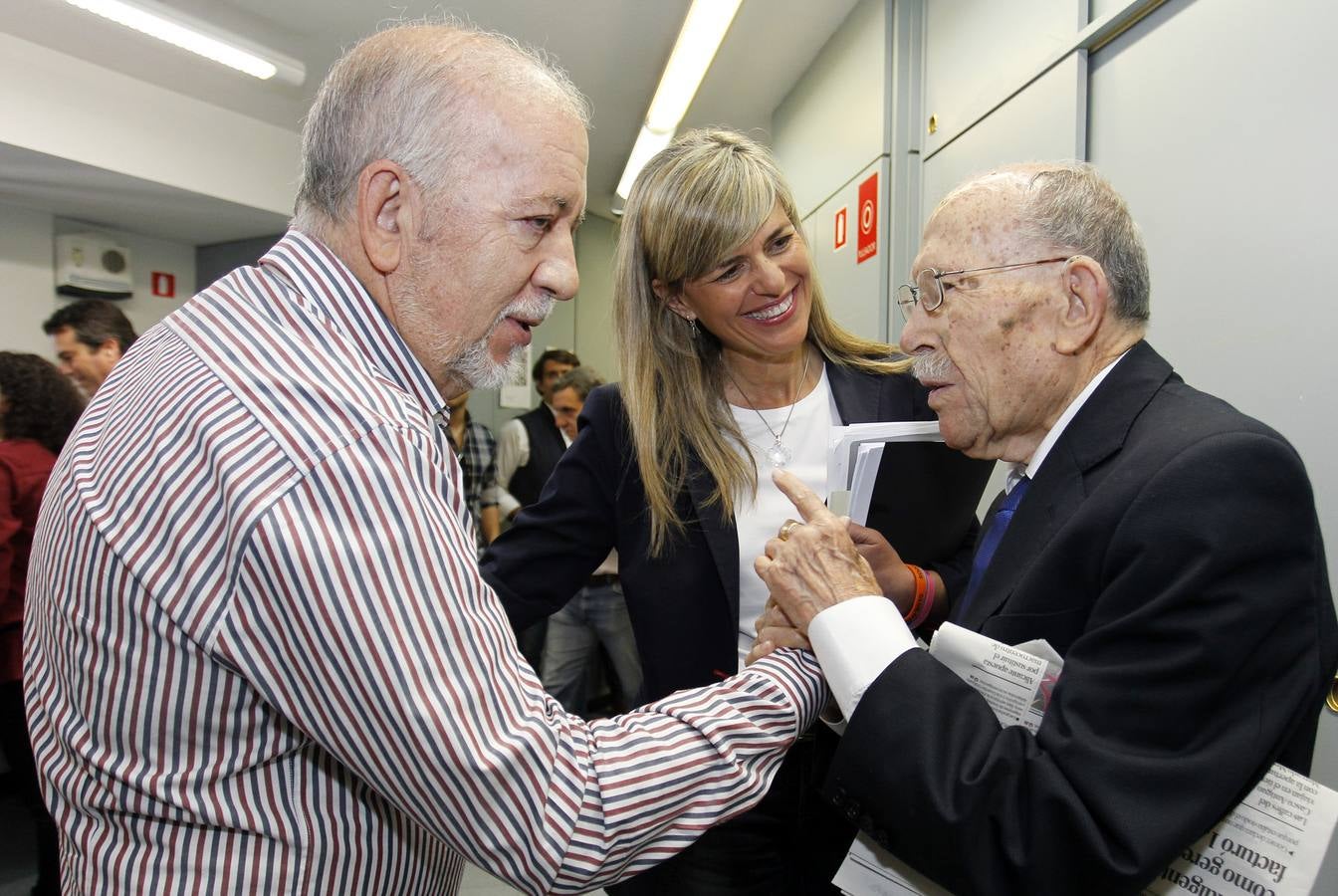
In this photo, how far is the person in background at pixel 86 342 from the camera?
137 inches

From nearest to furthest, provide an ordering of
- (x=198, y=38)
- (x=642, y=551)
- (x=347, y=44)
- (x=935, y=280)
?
(x=935, y=280)
(x=642, y=551)
(x=198, y=38)
(x=347, y=44)

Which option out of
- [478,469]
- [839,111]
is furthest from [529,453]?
[839,111]

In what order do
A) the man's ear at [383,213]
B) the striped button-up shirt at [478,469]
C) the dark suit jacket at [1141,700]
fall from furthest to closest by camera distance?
the striped button-up shirt at [478,469], the man's ear at [383,213], the dark suit jacket at [1141,700]

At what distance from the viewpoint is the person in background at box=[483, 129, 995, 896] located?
1467mm

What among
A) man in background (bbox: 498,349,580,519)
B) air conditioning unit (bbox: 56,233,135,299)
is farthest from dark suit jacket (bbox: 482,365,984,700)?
air conditioning unit (bbox: 56,233,135,299)

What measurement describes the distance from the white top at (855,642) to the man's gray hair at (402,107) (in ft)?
2.39

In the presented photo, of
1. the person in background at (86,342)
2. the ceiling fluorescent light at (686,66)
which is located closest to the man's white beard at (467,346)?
the ceiling fluorescent light at (686,66)

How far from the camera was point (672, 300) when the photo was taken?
1.75m

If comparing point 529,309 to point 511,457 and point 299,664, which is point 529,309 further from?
point 511,457

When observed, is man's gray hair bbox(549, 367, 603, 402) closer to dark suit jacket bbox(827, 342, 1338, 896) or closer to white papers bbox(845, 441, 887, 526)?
white papers bbox(845, 441, 887, 526)

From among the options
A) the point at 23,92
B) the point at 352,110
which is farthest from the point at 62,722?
the point at 23,92

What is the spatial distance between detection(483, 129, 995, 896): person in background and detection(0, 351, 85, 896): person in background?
2333 millimetres

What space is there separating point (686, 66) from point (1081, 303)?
322 cm

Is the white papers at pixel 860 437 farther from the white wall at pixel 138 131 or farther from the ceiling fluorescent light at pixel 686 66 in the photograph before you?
the white wall at pixel 138 131
